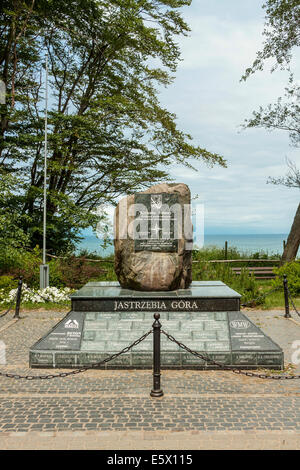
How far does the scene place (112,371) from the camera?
644cm

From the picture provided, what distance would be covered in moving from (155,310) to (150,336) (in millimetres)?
581

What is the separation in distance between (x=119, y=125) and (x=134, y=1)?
17.6 feet

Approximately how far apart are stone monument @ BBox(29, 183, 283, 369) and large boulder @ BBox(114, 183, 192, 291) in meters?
0.02

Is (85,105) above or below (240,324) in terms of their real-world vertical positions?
above

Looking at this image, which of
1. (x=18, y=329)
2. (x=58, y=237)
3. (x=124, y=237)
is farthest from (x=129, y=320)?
(x=58, y=237)

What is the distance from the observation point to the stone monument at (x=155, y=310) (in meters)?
6.55

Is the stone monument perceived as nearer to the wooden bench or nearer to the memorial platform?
the memorial platform

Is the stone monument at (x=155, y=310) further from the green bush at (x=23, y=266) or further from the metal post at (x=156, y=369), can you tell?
the green bush at (x=23, y=266)

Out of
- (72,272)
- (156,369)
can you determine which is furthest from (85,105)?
(156,369)

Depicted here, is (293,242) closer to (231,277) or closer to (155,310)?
(231,277)

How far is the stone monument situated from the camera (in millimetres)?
6547

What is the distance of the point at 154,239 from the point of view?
8.10 meters

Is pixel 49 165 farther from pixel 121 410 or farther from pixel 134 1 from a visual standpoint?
pixel 121 410

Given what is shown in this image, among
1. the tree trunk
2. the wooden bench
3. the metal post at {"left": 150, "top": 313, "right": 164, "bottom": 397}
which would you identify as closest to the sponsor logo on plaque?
the metal post at {"left": 150, "top": 313, "right": 164, "bottom": 397}
